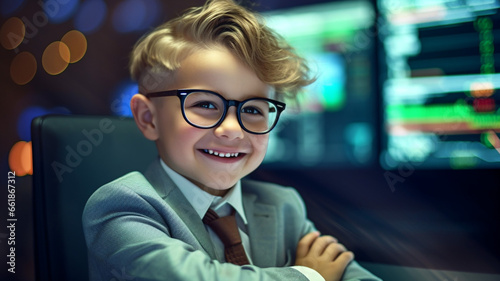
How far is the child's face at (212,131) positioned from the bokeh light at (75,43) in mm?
345

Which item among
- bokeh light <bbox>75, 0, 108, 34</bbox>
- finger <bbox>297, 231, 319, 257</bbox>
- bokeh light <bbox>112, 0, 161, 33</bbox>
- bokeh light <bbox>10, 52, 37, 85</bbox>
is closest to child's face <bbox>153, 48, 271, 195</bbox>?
finger <bbox>297, 231, 319, 257</bbox>

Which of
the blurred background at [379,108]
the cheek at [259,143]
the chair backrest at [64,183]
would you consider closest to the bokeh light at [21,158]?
the chair backrest at [64,183]

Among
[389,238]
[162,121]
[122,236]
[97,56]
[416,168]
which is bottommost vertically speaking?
[389,238]

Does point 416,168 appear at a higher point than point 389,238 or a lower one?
higher

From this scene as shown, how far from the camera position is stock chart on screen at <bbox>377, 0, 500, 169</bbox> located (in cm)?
141

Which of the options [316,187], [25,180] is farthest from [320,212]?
[25,180]

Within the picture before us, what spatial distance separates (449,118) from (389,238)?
55 centimetres

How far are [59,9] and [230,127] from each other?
46 centimetres

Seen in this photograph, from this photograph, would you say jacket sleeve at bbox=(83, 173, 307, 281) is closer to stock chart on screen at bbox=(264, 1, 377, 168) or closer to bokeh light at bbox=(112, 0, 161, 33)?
bokeh light at bbox=(112, 0, 161, 33)

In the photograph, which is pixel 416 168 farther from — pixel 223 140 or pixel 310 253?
pixel 223 140

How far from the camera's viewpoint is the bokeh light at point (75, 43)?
0.82 metres

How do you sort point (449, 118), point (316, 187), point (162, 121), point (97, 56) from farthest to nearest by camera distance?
point (316, 187) → point (449, 118) → point (97, 56) → point (162, 121)

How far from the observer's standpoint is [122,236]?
478 mm

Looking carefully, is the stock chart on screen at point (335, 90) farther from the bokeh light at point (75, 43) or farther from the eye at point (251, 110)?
the eye at point (251, 110)
